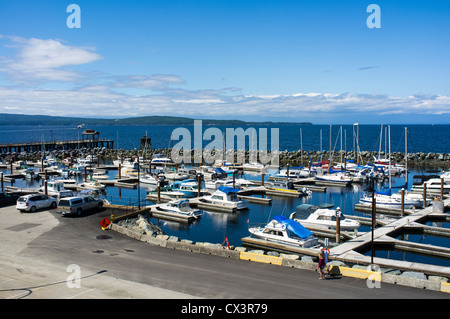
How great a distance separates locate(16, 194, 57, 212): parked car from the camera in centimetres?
3328

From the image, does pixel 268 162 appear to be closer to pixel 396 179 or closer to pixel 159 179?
pixel 396 179

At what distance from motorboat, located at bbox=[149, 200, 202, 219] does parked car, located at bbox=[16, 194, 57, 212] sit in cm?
997

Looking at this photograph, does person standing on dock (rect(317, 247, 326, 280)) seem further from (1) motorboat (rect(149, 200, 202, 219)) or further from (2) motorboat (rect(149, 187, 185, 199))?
(2) motorboat (rect(149, 187, 185, 199))

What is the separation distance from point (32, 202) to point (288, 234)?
849 inches

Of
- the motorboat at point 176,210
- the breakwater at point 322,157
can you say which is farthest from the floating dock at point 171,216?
the breakwater at point 322,157

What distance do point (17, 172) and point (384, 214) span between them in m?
64.8

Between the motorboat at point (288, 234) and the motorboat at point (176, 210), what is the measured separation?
36.4ft

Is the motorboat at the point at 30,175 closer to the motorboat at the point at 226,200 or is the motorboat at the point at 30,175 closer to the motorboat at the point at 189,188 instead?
the motorboat at the point at 189,188

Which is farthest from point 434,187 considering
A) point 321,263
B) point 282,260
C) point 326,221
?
point 321,263

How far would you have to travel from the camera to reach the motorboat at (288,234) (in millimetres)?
28062

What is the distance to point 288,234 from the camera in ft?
94.9

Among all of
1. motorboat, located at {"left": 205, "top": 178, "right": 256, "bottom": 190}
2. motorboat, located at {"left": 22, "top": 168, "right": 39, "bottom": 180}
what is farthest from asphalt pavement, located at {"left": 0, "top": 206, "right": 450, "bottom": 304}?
motorboat, located at {"left": 22, "top": 168, "right": 39, "bottom": 180}
